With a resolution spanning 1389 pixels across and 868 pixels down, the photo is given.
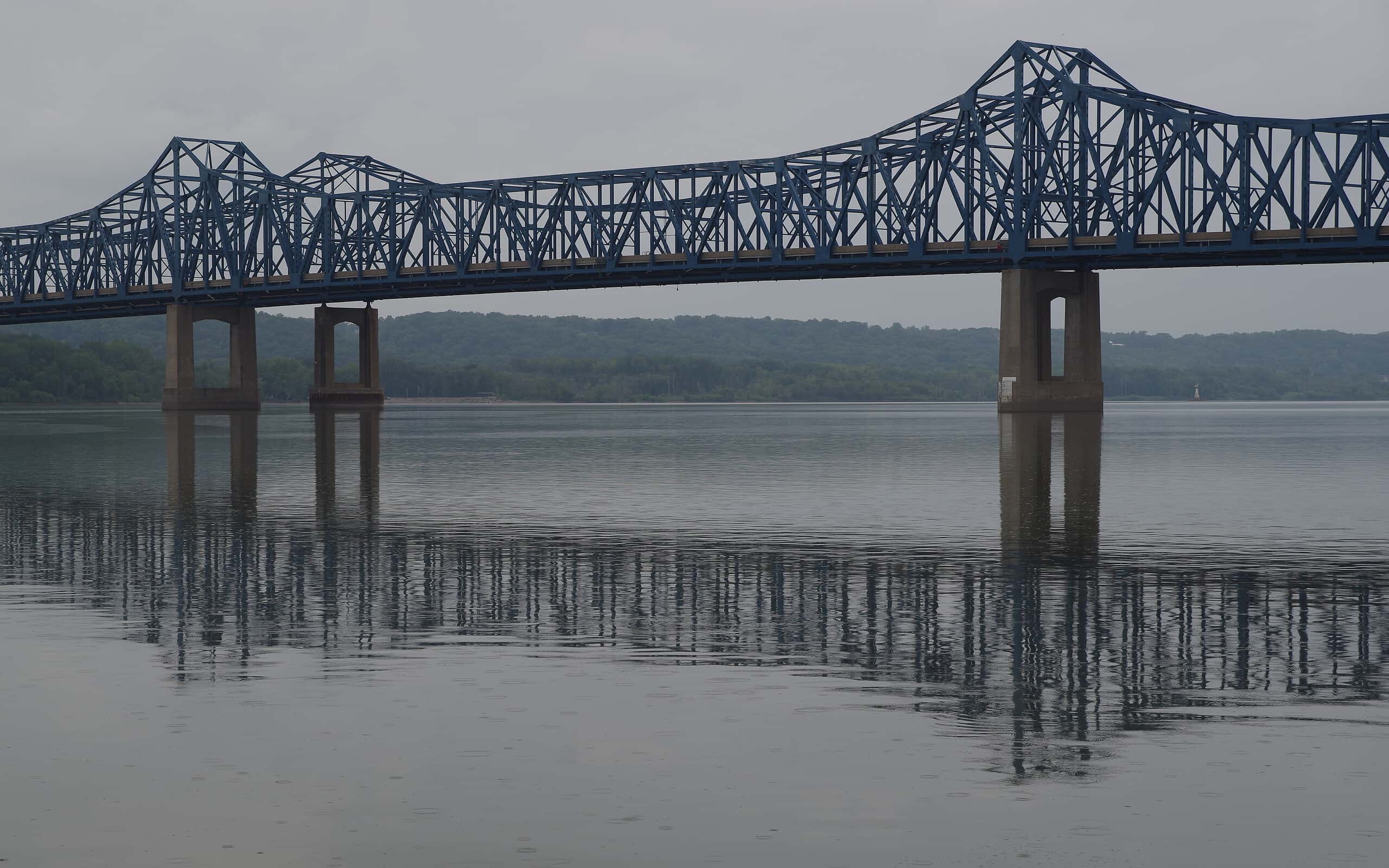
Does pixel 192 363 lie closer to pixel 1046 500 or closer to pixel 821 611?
pixel 1046 500

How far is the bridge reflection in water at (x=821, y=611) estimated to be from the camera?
1171cm

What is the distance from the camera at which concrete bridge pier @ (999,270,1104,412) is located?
3999 inches

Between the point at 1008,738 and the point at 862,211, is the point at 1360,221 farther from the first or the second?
the point at 1008,738

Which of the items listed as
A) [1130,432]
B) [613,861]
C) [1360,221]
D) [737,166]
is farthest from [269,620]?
[737,166]

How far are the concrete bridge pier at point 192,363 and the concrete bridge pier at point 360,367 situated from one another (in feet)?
A: 25.0

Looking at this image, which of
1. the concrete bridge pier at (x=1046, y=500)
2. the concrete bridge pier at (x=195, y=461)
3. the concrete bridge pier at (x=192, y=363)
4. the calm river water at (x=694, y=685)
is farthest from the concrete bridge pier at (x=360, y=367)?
the calm river water at (x=694, y=685)

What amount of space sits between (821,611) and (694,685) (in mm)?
4054

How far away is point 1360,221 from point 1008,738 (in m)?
96.0

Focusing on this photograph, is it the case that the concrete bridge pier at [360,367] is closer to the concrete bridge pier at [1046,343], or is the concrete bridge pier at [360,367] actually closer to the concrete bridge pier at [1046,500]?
the concrete bridge pier at [1046,343]

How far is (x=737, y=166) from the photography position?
13188 cm

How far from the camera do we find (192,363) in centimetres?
13250

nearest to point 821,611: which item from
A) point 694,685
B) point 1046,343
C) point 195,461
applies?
point 694,685

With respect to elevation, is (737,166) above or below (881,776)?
above

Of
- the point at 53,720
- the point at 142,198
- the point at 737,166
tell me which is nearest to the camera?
the point at 53,720
